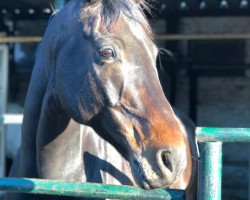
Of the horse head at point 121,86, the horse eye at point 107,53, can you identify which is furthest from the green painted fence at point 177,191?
the horse eye at point 107,53

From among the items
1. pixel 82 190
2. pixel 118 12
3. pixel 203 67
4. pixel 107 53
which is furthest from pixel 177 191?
pixel 203 67

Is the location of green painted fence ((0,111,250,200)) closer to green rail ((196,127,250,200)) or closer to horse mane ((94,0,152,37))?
green rail ((196,127,250,200))

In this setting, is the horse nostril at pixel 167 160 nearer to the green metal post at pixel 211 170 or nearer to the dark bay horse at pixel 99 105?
the dark bay horse at pixel 99 105

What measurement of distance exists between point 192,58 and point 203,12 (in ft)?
1.85

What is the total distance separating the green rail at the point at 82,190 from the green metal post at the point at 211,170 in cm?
7

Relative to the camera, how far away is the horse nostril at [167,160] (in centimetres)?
194

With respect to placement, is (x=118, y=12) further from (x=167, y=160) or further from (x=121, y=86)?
(x=167, y=160)

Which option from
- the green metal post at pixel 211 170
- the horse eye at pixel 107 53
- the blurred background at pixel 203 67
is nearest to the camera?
the green metal post at pixel 211 170

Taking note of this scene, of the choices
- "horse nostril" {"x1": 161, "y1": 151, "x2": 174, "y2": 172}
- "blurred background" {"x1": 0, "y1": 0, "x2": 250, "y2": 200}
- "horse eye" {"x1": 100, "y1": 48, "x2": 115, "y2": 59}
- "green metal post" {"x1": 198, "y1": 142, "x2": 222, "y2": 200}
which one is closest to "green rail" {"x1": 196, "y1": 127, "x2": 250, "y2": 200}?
"green metal post" {"x1": 198, "y1": 142, "x2": 222, "y2": 200}

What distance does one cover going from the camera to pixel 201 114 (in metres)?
7.93

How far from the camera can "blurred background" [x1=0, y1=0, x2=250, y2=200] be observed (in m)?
7.66

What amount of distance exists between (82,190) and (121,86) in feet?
1.32

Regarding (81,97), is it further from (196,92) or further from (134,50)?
(196,92)

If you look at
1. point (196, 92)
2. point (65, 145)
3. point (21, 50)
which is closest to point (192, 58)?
point (196, 92)
